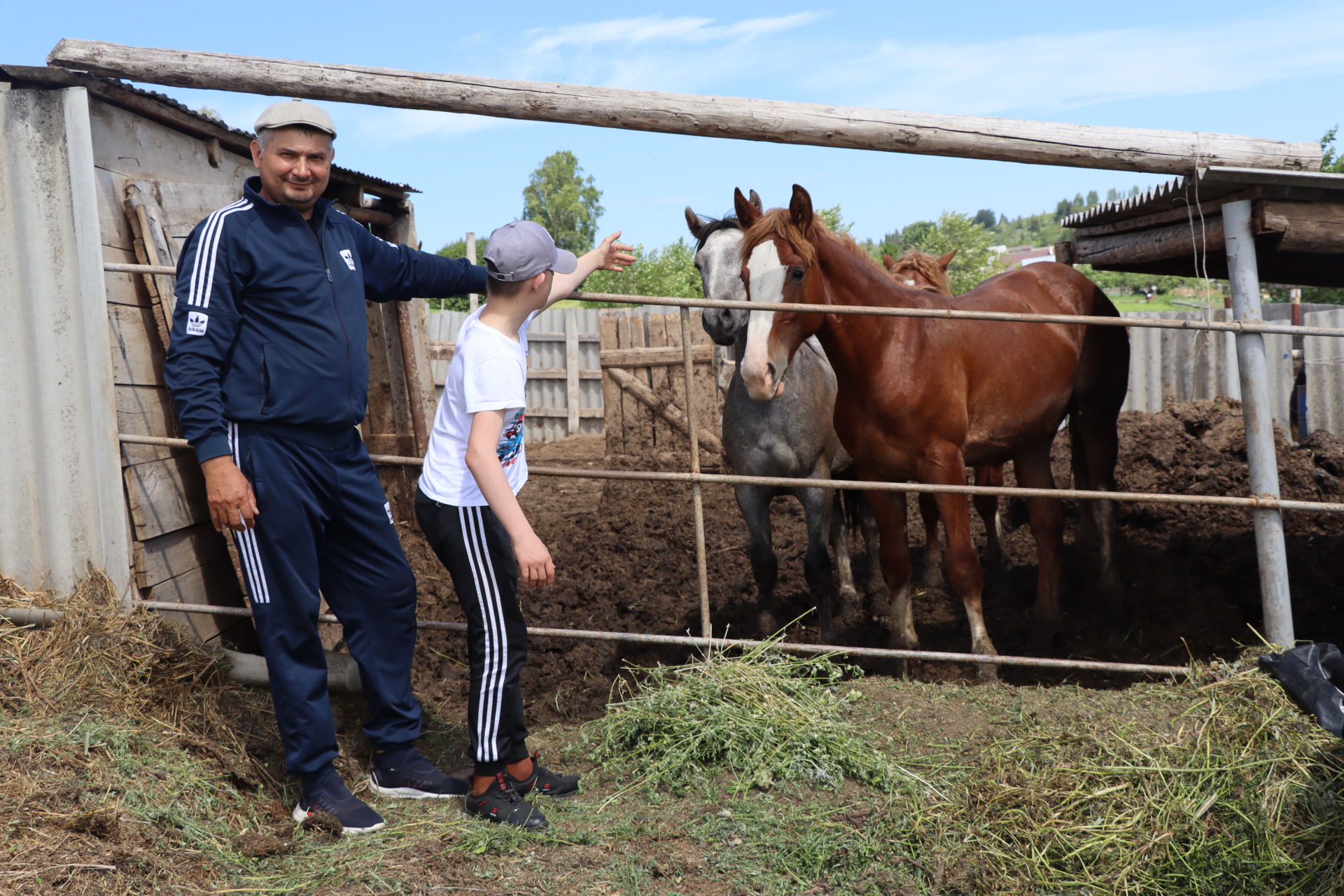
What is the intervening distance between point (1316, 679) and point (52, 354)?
4170 millimetres

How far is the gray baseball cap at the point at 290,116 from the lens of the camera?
263cm

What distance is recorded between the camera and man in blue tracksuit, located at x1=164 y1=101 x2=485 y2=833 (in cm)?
263

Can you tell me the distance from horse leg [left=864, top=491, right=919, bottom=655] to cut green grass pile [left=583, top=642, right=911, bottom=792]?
1048 millimetres

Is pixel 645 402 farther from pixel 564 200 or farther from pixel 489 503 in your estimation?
pixel 564 200

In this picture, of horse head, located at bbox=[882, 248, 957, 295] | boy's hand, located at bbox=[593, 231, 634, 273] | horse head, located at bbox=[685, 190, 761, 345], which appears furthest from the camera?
horse head, located at bbox=[882, 248, 957, 295]

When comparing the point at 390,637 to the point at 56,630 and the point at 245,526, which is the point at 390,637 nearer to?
the point at 245,526

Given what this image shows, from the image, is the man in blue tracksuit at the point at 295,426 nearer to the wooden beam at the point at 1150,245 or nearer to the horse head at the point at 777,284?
the horse head at the point at 777,284

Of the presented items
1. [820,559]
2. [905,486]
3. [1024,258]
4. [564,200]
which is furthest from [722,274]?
[1024,258]

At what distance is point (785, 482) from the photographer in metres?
3.49

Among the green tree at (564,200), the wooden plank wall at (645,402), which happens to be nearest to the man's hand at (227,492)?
the wooden plank wall at (645,402)

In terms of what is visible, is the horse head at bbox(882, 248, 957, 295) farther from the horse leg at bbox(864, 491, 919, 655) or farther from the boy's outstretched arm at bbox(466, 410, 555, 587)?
the boy's outstretched arm at bbox(466, 410, 555, 587)

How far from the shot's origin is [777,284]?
3.80 meters

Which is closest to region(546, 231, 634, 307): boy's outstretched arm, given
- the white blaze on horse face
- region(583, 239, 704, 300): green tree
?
the white blaze on horse face

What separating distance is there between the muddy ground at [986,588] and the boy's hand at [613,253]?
6.33 feet
